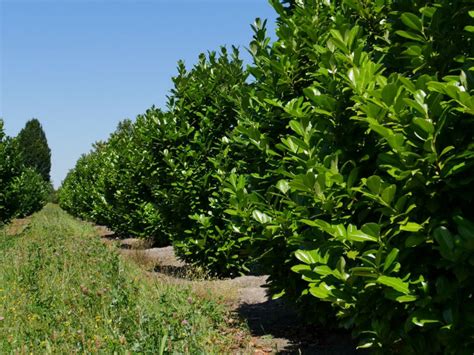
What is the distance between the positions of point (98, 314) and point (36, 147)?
94.6 m

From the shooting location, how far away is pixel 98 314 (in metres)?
5.39

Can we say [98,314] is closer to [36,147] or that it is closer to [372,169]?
[372,169]

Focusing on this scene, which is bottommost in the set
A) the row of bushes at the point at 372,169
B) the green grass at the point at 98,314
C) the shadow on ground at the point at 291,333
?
the shadow on ground at the point at 291,333

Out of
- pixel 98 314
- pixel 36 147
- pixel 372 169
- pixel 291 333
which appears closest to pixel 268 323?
pixel 291 333

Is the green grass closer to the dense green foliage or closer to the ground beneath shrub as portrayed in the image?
the ground beneath shrub

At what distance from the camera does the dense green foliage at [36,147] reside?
295 ft

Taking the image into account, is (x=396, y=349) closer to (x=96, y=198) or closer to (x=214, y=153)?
(x=214, y=153)

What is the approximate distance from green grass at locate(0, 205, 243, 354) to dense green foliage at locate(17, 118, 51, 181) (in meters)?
89.1

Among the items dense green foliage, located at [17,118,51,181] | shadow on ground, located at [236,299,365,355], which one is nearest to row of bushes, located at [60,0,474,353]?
shadow on ground, located at [236,299,365,355]

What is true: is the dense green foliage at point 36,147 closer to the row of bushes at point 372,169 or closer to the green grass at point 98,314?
the green grass at point 98,314

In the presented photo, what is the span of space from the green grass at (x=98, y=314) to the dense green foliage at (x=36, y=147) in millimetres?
89121

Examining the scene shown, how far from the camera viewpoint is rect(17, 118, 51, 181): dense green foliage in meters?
90.0

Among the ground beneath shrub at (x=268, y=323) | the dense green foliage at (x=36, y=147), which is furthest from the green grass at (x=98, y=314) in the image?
the dense green foliage at (x=36, y=147)

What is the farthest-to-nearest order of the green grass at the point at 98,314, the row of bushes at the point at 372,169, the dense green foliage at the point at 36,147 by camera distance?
the dense green foliage at the point at 36,147
the green grass at the point at 98,314
the row of bushes at the point at 372,169
